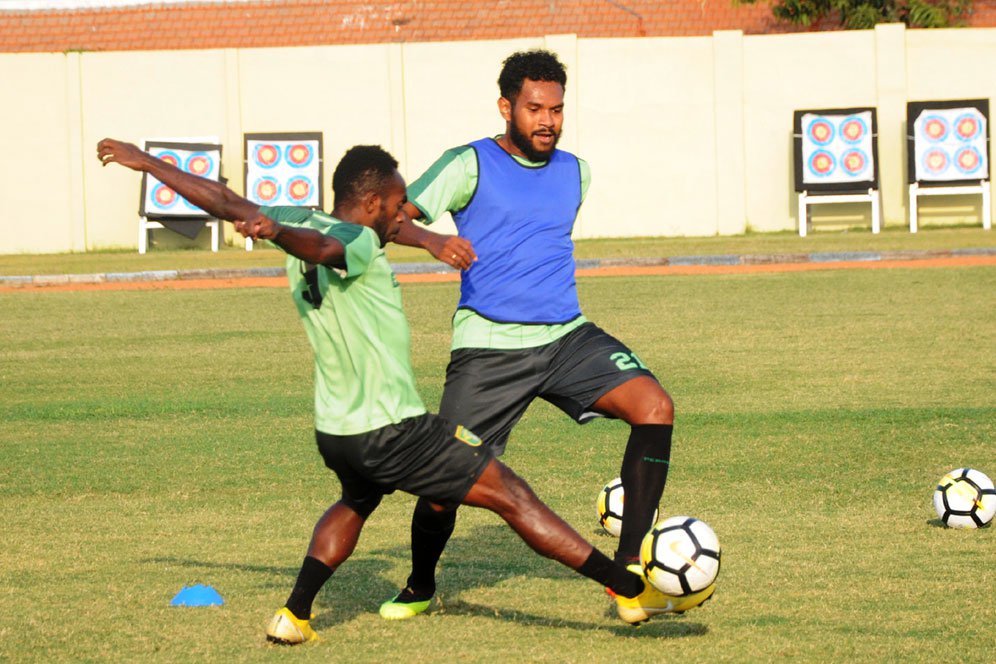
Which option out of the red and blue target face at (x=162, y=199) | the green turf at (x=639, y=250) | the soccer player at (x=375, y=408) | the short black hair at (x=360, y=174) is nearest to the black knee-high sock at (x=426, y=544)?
the soccer player at (x=375, y=408)

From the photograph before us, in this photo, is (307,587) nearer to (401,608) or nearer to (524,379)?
(401,608)

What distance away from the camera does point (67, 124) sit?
3177 centimetres

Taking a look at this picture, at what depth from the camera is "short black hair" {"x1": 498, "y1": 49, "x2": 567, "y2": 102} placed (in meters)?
6.70

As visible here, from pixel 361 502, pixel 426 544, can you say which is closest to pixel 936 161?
pixel 426 544

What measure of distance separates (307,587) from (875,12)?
29.8m

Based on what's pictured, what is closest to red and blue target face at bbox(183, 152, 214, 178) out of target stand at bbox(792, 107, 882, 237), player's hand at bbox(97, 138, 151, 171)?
target stand at bbox(792, 107, 882, 237)

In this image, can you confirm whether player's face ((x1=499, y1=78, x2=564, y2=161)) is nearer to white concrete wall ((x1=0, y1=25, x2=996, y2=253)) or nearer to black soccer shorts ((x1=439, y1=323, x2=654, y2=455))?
black soccer shorts ((x1=439, y1=323, x2=654, y2=455))

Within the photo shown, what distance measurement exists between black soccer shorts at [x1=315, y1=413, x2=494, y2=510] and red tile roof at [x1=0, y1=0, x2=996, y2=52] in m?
30.9

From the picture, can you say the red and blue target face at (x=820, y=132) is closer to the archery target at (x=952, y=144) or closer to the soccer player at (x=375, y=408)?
the archery target at (x=952, y=144)

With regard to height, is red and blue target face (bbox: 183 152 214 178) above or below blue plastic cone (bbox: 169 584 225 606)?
above

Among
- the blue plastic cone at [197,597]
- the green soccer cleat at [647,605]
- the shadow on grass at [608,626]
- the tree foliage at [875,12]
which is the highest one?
the tree foliage at [875,12]

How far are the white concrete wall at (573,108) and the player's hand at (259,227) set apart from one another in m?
26.0

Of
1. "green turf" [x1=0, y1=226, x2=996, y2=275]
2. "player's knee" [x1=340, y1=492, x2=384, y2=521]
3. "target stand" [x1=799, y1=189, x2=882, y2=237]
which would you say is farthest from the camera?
"target stand" [x1=799, y1=189, x2=882, y2=237]

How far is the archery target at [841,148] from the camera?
30.8 metres
